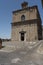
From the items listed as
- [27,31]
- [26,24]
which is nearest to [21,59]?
[27,31]

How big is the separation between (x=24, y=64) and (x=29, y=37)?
878 inches

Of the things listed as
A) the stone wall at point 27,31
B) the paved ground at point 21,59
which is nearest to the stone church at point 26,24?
the stone wall at point 27,31

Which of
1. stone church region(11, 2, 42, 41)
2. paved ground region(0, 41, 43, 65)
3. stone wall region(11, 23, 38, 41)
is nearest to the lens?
paved ground region(0, 41, 43, 65)

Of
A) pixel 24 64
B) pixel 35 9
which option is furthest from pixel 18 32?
pixel 24 64

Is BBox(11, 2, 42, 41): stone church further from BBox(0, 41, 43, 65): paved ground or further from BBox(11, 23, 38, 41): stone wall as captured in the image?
BBox(0, 41, 43, 65): paved ground

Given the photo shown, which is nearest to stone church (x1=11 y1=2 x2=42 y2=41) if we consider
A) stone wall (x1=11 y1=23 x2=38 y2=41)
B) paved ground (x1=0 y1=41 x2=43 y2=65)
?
stone wall (x1=11 y1=23 x2=38 y2=41)

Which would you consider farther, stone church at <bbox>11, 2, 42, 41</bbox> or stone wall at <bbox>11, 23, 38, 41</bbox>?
stone church at <bbox>11, 2, 42, 41</bbox>

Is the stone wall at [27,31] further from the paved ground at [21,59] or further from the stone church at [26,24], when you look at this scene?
the paved ground at [21,59]

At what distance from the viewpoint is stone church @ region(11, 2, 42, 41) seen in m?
29.0

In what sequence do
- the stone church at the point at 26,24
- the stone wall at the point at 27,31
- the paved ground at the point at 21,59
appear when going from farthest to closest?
the stone church at the point at 26,24 < the stone wall at the point at 27,31 < the paved ground at the point at 21,59

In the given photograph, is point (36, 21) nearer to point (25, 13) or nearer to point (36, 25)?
point (36, 25)

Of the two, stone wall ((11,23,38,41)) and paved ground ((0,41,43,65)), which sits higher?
stone wall ((11,23,38,41))

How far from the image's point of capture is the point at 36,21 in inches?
1148

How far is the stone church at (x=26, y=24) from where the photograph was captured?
95.1 ft
